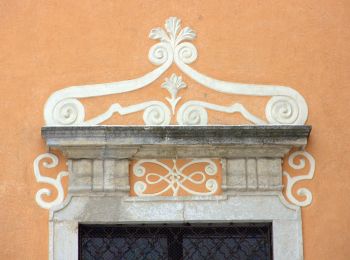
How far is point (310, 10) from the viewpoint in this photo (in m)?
12.0

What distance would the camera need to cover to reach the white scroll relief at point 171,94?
11.7m

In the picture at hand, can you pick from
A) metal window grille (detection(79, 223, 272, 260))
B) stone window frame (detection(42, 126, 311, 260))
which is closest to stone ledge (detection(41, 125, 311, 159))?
stone window frame (detection(42, 126, 311, 260))

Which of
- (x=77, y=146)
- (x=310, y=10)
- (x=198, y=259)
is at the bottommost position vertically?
(x=198, y=259)

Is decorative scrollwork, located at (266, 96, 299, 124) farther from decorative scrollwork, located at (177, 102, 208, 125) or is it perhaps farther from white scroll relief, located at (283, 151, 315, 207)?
decorative scrollwork, located at (177, 102, 208, 125)

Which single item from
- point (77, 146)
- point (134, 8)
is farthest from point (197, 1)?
point (77, 146)

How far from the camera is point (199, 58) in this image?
38.9ft

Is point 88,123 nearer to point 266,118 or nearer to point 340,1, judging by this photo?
point 266,118

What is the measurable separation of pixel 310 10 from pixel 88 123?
169 cm

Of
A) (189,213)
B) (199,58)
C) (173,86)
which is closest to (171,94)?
(173,86)

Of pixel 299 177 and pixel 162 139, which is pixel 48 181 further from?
pixel 299 177

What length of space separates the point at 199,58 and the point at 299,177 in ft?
3.42

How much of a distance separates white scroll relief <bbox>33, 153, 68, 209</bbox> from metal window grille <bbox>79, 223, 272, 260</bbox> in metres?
0.29

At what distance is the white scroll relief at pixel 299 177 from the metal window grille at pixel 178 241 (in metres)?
0.26

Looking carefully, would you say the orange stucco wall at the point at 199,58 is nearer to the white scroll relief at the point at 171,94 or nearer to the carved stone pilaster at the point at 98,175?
the white scroll relief at the point at 171,94
